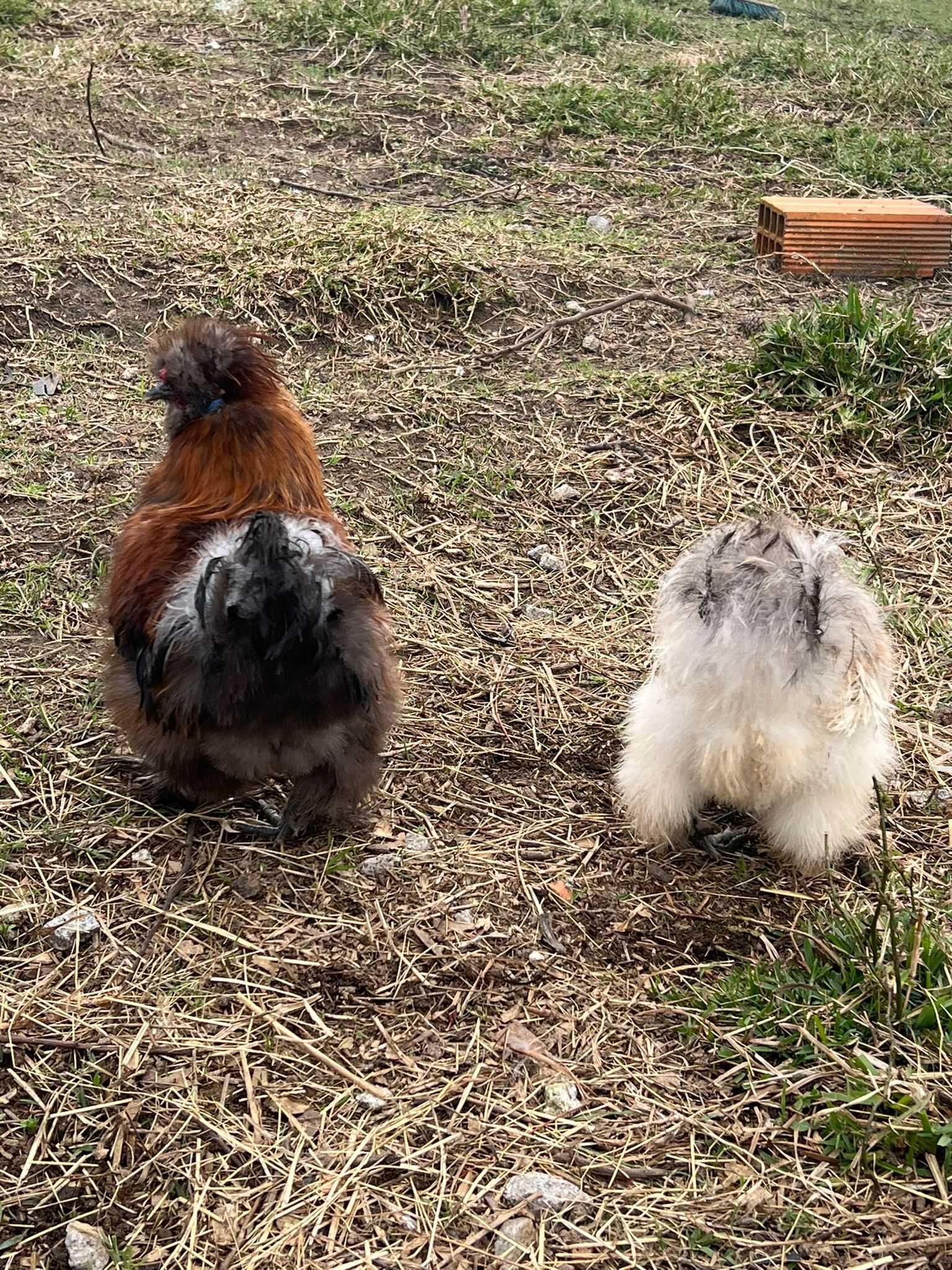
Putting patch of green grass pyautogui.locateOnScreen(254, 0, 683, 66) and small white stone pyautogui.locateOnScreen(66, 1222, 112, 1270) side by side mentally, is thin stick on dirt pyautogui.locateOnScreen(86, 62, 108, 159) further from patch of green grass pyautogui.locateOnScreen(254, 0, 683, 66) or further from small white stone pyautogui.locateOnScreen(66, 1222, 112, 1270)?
small white stone pyautogui.locateOnScreen(66, 1222, 112, 1270)

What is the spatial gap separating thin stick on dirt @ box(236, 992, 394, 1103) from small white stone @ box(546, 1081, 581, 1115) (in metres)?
0.38

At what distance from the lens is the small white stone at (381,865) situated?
355cm

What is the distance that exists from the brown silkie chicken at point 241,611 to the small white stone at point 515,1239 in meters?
1.33

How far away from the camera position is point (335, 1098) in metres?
2.86

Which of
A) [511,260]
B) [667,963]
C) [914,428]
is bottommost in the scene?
[667,963]

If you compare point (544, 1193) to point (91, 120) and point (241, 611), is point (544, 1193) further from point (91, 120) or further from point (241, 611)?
point (91, 120)

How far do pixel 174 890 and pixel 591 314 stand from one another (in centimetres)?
417

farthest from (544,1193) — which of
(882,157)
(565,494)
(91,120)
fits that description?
(882,157)

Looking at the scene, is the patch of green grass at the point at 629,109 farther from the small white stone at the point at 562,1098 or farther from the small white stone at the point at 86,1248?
the small white stone at the point at 86,1248

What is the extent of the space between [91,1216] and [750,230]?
6.73m

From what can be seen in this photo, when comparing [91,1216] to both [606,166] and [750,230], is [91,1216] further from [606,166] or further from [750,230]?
[606,166]

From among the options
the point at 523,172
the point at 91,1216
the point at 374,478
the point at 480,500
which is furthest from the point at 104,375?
the point at 91,1216

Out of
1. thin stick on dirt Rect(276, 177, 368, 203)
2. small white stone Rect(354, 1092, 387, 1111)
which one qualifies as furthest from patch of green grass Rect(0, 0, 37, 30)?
small white stone Rect(354, 1092, 387, 1111)

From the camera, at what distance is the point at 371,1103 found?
2.84 metres
